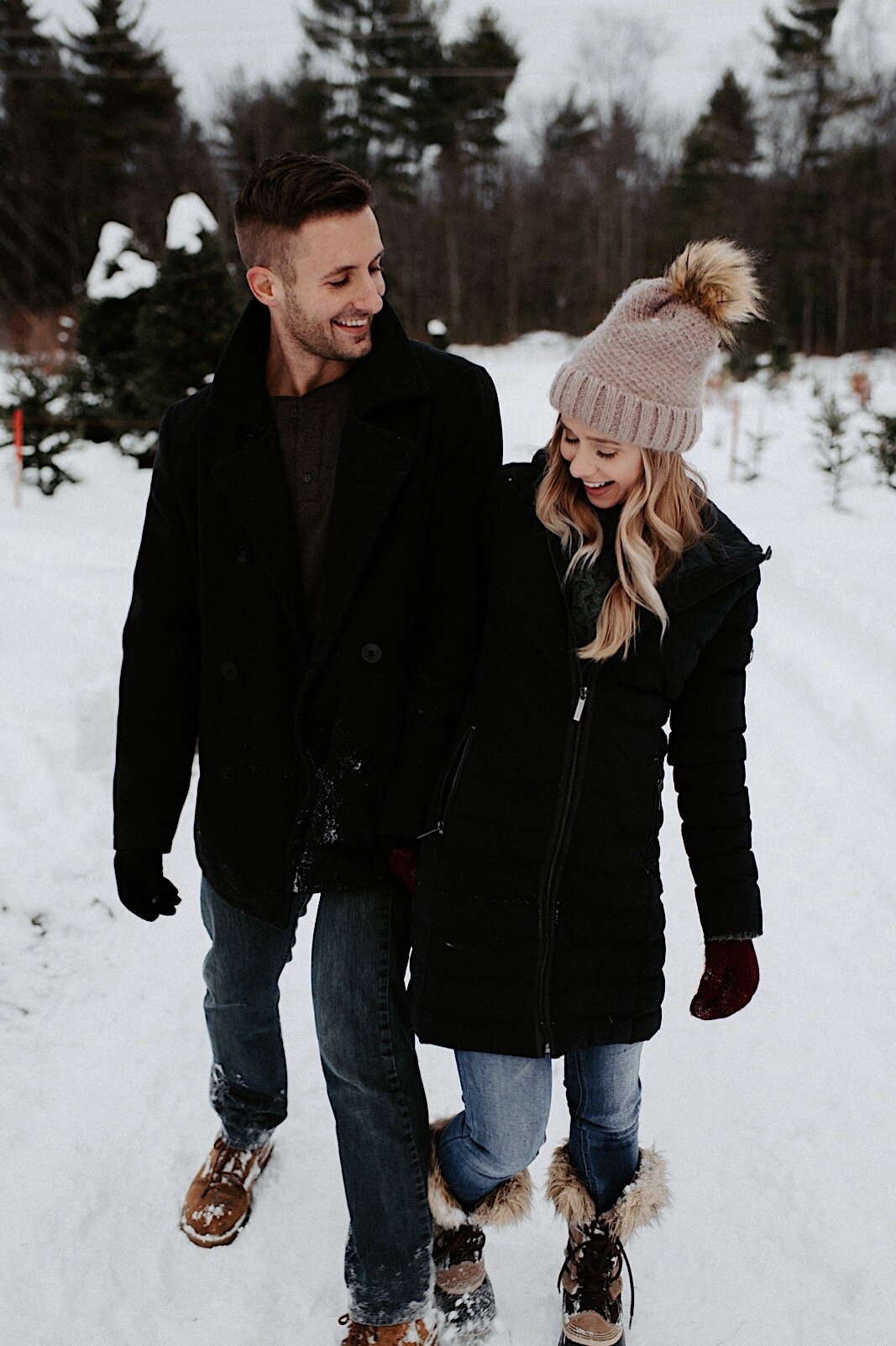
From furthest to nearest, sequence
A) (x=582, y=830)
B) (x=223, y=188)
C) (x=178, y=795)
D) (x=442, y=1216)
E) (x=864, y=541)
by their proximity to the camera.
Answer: (x=223, y=188) → (x=864, y=541) → (x=178, y=795) → (x=442, y=1216) → (x=582, y=830)

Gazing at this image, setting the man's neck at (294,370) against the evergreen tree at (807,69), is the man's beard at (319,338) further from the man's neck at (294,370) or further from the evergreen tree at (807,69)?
the evergreen tree at (807,69)

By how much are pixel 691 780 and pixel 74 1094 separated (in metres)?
1.89

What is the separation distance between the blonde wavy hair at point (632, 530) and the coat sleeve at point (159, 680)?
779mm

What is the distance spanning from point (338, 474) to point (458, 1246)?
1.60 metres

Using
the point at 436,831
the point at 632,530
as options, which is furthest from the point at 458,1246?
the point at 632,530

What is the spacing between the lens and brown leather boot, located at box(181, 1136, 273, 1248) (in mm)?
2279

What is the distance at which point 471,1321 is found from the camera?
206 cm

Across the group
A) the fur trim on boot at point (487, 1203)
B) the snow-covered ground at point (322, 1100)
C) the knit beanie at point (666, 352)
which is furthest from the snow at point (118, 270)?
the fur trim on boot at point (487, 1203)

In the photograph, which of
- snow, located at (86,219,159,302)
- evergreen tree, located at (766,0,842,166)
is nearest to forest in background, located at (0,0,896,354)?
evergreen tree, located at (766,0,842,166)

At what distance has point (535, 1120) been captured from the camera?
1.88 m

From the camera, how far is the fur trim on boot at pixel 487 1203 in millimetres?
2010

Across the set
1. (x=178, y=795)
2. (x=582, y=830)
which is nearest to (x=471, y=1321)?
(x=582, y=830)

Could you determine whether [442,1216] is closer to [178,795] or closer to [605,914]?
[605,914]

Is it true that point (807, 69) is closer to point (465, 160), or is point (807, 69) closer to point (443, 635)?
point (465, 160)
